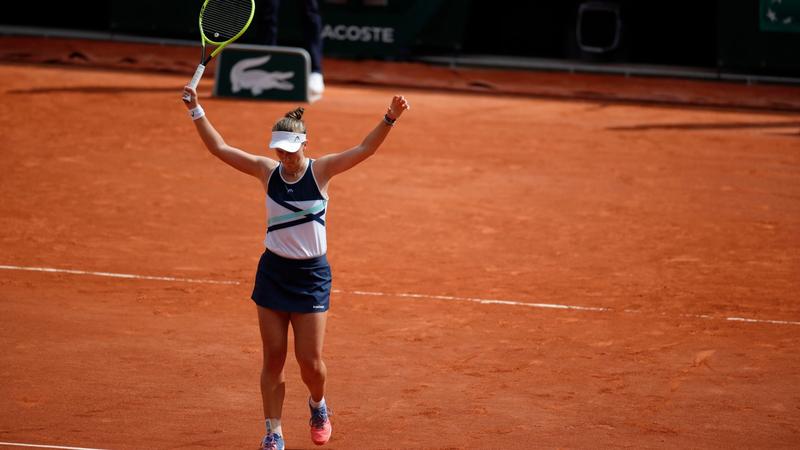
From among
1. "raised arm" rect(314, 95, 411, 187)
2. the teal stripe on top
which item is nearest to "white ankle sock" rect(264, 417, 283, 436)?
the teal stripe on top

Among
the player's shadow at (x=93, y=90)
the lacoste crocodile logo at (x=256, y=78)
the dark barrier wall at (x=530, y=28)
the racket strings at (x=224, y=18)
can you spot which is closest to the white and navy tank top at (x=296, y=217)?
the racket strings at (x=224, y=18)

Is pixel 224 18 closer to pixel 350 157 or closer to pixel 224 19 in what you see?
pixel 224 19

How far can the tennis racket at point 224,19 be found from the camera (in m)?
8.16

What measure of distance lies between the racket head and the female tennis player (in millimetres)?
1275

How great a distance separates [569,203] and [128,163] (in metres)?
5.40

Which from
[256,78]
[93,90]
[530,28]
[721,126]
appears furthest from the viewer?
[530,28]

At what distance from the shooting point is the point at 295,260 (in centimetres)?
691

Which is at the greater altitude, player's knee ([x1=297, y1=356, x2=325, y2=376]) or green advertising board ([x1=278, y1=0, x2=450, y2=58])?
green advertising board ([x1=278, y1=0, x2=450, y2=58])

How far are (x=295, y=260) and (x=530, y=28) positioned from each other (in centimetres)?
1794

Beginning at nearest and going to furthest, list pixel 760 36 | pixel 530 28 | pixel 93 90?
pixel 93 90
pixel 760 36
pixel 530 28

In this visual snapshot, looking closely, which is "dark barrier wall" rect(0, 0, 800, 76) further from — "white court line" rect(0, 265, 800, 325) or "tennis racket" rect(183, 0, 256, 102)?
"tennis racket" rect(183, 0, 256, 102)

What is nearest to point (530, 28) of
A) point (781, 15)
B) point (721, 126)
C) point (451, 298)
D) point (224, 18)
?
point (781, 15)

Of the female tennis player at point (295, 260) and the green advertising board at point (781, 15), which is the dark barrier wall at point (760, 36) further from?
the female tennis player at point (295, 260)

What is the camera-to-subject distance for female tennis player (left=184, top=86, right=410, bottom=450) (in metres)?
6.89
